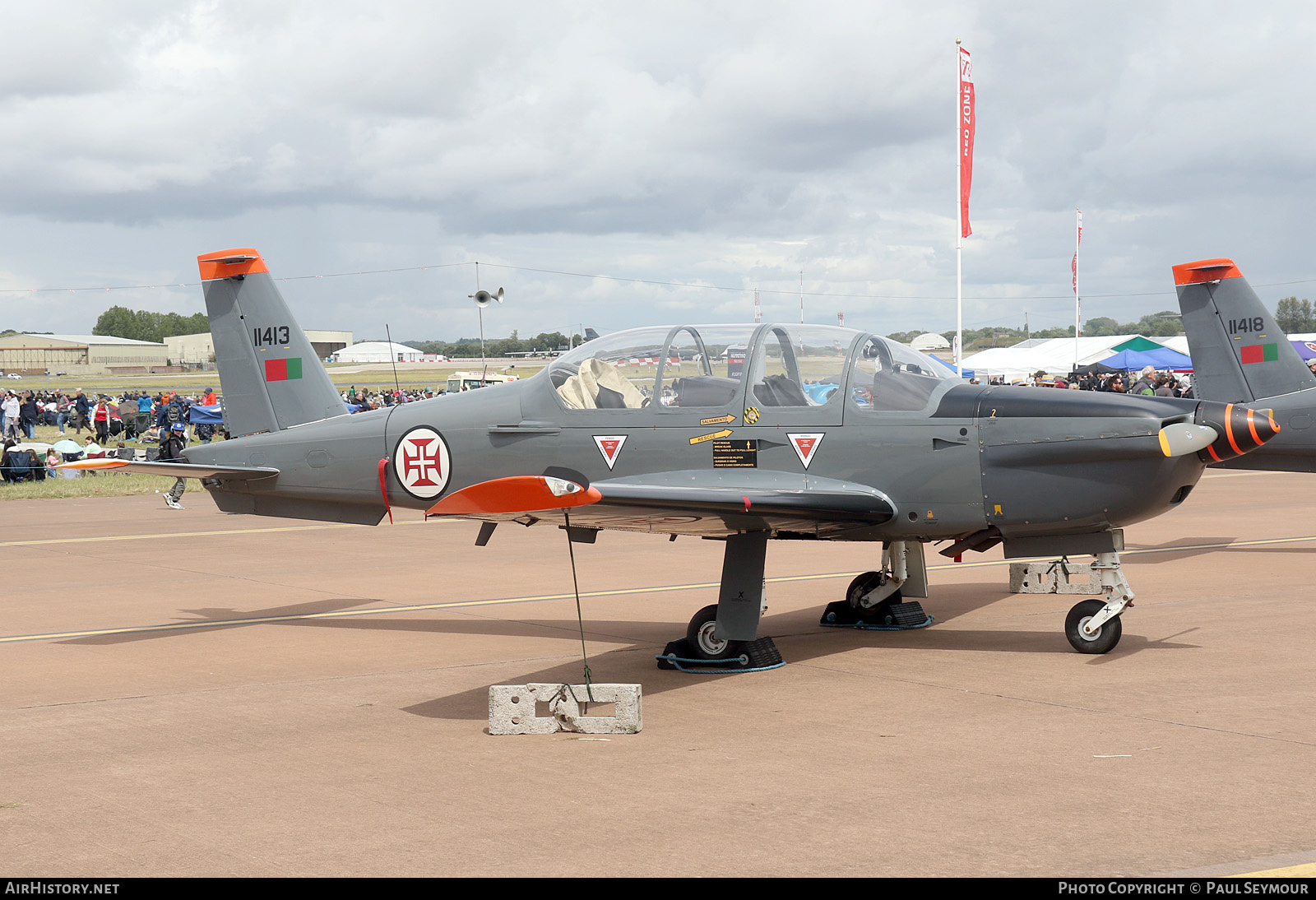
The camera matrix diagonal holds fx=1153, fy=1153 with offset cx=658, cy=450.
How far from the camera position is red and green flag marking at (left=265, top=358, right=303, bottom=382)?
10.6 metres

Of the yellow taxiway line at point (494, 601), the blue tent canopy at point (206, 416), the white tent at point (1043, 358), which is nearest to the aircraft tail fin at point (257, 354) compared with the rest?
the yellow taxiway line at point (494, 601)

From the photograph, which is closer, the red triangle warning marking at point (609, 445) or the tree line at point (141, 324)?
the red triangle warning marking at point (609, 445)

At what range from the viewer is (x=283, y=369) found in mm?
10656

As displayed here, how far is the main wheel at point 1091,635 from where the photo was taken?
8227mm

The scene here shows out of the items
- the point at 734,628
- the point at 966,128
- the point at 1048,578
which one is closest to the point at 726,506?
the point at 734,628

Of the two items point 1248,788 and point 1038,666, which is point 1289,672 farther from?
point 1248,788

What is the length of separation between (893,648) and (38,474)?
23339 millimetres

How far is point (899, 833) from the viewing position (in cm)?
468

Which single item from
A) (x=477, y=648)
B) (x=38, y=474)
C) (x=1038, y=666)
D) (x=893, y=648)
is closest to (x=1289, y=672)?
(x=1038, y=666)

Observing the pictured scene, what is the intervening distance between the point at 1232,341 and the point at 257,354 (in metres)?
11.9

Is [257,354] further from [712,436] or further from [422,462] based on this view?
[712,436]

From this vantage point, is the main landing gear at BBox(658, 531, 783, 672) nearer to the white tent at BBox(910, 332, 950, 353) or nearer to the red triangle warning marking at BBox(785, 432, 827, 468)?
the red triangle warning marking at BBox(785, 432, 827, 468)

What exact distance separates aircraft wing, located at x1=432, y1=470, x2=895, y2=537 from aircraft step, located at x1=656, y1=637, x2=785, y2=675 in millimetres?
841

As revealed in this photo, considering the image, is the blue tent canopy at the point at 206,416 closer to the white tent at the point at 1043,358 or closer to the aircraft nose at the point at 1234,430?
the aircraft nose at the point at 1234,430
